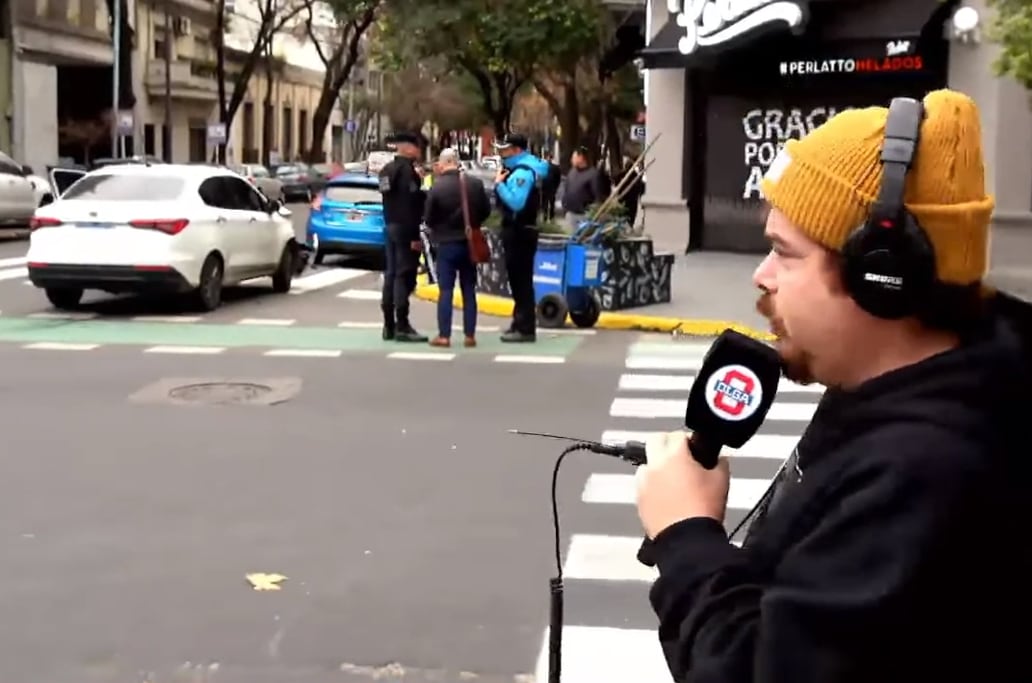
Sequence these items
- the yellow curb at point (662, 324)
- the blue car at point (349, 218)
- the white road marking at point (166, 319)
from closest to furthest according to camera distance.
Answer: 1. the yellow curb at point (662, 324)
2. the white road marking at point (166, 319)
3. the blue car at point (349, 218)

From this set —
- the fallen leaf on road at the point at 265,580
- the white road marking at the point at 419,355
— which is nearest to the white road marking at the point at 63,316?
the white road marking at the point at 419,355

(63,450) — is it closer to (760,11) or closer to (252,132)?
(760,11)

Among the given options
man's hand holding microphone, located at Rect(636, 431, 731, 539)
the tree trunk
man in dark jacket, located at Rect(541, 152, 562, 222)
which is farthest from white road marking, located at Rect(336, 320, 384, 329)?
the tree trunk

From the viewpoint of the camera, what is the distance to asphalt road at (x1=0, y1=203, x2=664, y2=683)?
4.97 m

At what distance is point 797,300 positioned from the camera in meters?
1.68

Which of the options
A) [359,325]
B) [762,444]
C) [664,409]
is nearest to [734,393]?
[762,444]

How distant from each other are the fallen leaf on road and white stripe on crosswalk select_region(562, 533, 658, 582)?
118 cm

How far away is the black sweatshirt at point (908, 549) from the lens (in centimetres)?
145

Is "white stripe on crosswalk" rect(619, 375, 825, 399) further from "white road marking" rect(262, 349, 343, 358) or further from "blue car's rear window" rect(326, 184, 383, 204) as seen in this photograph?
"blue car's rear window" rect(326, 184, 383, 204)

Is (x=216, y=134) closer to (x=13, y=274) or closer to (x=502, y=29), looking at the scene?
(x=502, y=29)

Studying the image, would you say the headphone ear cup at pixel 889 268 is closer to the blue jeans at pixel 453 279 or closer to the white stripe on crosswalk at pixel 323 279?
the blue jeans at pixel 453 279

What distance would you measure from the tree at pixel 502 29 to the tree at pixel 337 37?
601cm

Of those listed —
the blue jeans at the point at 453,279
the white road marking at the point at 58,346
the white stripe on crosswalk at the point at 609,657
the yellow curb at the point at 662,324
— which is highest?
the blue jeans at the point at 453,279

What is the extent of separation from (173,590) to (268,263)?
1189 centimetres
